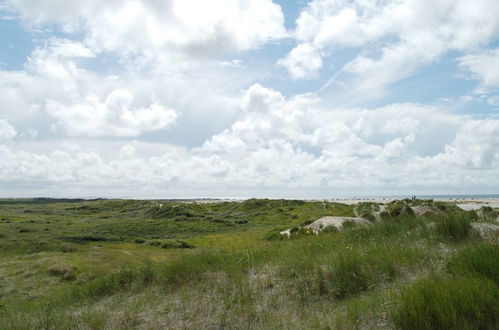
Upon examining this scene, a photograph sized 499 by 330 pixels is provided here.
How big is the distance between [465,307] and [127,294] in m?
7.68

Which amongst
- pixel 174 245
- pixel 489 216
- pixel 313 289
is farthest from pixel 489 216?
pixel 174 245

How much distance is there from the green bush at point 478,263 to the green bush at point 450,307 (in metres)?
0.69

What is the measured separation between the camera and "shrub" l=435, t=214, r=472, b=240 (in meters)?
9.02

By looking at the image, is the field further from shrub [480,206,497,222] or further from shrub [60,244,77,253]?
shrub [60,244,77,253]

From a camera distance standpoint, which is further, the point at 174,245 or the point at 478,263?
the point at 174,245

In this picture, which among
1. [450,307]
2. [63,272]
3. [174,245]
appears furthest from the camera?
[174,245]

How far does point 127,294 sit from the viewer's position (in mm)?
8680

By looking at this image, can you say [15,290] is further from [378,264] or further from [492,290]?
[492,290]

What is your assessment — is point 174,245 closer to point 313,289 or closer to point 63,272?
point 63,272

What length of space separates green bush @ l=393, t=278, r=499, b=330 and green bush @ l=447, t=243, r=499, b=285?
69cm

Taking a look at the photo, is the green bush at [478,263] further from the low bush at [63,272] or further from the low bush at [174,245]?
the low bush at [174,245]

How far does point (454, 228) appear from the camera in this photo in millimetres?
9250

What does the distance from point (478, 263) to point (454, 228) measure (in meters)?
3.91

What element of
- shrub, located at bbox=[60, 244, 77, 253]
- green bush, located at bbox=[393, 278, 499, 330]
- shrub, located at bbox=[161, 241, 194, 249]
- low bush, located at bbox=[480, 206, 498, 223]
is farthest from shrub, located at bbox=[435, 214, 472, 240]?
shrub, located at bbox=[60, 244, 77, 253]
